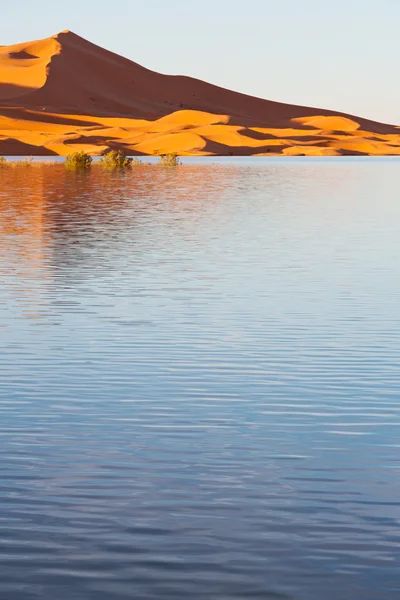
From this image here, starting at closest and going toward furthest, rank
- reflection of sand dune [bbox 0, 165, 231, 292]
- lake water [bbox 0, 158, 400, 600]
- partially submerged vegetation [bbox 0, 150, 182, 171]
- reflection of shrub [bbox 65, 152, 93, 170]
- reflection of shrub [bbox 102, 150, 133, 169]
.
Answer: lake water [bbox 0, 158, 400, 600]
reflection of sand dune [bbox 0, 165, 231, 292]
reflection of shrub [bbox 65, 152, 93, 170]
partially submerged vegetation [bbox 0, 150, 182, 171]
reflection of shrub [bbox 102, 150, 133, 169]

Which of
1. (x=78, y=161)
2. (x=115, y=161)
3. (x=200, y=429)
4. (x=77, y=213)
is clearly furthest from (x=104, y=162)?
(x=200, y=429)

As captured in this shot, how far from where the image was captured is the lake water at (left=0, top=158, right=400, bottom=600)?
726cm

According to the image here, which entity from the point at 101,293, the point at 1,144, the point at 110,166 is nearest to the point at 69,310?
the point at 101,293

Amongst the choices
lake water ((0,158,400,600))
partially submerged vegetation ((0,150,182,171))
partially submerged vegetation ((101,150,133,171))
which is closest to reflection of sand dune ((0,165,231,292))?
lake water ((0,158,400,600))

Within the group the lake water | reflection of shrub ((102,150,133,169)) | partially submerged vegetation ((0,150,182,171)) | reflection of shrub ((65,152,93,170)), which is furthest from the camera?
reflection of shrub ((102,150,133,169))

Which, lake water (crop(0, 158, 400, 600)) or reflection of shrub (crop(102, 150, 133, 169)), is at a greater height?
lake water (crop(0, 158, 400, 600))

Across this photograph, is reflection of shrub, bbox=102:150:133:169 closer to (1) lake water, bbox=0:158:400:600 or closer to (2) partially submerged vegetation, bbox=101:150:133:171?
(2) partially submerged vegetation, bbox=101:150:133:171

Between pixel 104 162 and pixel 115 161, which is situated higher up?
pixel 115 161

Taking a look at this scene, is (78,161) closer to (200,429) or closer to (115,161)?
(115,161)

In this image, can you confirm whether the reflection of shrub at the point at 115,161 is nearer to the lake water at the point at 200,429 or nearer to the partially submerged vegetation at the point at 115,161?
the partially submerged vegetation at the point at 115,161

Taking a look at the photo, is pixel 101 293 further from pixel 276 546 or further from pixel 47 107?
pixel 47 107

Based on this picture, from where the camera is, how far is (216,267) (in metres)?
23.4

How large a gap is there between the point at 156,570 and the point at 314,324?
9.12 m

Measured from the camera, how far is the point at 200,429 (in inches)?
412
